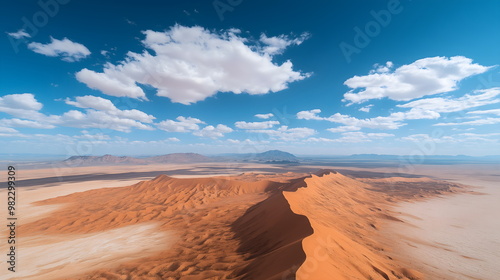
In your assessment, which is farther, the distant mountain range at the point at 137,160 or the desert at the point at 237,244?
the distant mountain range at the point at 137,160

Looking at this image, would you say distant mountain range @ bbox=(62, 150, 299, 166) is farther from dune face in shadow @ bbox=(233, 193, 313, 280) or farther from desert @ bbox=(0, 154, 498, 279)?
dune face in shadow @ bbox=(233, 193, 313, 280)

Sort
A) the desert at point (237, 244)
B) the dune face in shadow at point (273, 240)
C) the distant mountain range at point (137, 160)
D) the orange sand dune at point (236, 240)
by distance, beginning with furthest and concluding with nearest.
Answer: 1. the distant mountain range at point (137, 160)
2. the desert at point (237, 244)
3. the orange sand dune at point (236, 240)
4. the dune face in shadow at point (273, 240)

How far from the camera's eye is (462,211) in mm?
17734

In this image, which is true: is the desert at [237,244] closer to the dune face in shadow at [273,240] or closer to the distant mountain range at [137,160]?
the dune face in shadow at [273,240]

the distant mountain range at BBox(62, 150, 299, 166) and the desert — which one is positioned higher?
the distant mountain range at BBox(62, 150, 299, 166)

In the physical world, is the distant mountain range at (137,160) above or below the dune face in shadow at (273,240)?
above

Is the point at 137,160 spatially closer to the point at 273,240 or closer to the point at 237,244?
the point at 237,244

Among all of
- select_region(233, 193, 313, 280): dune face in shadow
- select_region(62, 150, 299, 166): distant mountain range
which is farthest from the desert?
select_region(62, 150, 299, 166): distant mountain range

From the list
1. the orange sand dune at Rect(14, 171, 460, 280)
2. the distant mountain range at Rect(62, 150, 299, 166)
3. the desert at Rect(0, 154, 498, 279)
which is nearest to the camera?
the orange sand dune at Rect(14, 171, 460, 280)

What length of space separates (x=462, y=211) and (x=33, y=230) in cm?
3311

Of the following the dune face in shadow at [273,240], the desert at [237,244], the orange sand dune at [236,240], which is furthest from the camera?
the desert at [237,244]

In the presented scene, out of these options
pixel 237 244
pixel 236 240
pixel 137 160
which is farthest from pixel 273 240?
pixel 137 160

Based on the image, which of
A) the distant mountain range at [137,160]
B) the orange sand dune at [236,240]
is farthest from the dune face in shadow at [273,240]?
the distant mountain range at [137,160]

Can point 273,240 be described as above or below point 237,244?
above
